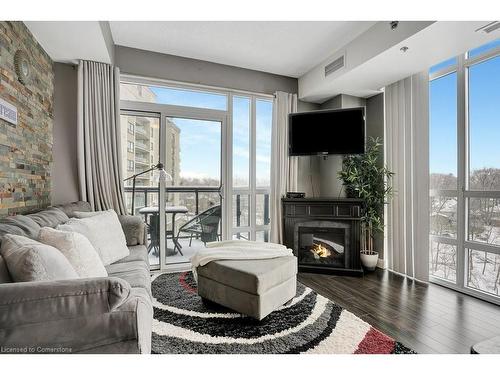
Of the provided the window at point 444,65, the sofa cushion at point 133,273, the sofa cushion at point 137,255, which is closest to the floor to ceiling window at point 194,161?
the sofa cushion at point 137,255

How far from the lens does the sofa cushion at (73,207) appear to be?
2281 millimetres

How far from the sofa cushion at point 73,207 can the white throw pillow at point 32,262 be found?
1167 millimetres

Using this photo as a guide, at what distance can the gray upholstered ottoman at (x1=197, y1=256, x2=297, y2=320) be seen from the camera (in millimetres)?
1833

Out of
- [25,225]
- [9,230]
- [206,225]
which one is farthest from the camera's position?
[206,225]

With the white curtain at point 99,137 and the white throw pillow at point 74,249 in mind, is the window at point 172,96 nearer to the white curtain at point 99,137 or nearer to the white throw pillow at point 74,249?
the white curtain at point 99,137

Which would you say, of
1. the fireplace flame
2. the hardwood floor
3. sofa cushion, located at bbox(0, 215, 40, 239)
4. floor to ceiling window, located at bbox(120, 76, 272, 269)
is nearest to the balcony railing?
floor to ceiling window, located at bbox(120, 76, 272, 269)

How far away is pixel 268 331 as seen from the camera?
1.83 metres

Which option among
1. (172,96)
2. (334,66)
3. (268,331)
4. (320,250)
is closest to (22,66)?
(172,96)

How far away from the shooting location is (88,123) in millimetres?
2789

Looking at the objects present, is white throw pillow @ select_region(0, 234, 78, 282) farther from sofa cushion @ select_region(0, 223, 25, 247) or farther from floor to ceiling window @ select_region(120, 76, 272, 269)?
floor to ceiling window @ select_region(120, 76, 272, 269)

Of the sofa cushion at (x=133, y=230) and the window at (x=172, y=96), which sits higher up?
the window at (x=172, y=96)

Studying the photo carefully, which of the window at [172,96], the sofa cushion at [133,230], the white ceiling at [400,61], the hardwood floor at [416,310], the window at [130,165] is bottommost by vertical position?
the hardwood floor at [416,310]

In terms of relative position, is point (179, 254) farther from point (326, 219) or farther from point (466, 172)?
point (466, 172)

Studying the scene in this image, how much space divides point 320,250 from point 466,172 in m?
1.78
